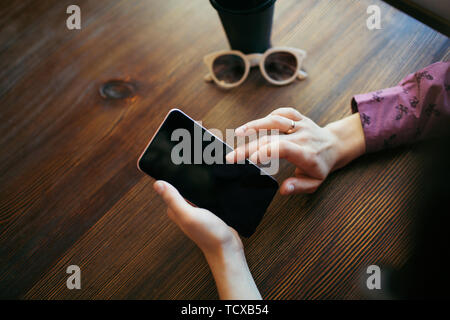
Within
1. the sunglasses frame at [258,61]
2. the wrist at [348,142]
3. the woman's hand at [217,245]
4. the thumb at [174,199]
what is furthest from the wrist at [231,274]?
the sunglasses frame at [258,61]

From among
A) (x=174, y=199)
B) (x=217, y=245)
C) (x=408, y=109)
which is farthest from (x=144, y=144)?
(x=408, y=109)

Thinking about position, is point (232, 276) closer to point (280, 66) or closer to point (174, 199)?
point (174, 199)

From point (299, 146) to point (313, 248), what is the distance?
0.22 metres

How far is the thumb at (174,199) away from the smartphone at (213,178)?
4cm

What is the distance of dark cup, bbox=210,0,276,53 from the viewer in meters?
0.53

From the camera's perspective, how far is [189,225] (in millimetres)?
522

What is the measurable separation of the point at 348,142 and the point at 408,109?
14 cm

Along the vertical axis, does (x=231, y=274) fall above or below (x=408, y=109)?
below

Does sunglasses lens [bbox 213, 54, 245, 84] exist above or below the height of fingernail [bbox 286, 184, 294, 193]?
above

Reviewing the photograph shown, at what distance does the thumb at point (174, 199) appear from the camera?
1.70ft

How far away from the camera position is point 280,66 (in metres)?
0.68

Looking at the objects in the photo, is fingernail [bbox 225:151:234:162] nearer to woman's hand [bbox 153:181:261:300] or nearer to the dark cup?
woman's hand [bbox 153:181:261:300]

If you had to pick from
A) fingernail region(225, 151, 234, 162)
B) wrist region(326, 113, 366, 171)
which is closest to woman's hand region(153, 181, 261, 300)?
fingernail region(225, 151, 234, 162)
